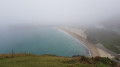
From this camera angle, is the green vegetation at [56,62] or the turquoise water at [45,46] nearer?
the green vegetation at [56,62]

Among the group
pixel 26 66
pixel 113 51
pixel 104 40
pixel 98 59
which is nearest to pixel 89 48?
pixel 113 51

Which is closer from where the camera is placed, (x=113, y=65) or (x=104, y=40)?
(x=113, y=65)

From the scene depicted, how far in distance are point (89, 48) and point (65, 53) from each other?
74.0 ft

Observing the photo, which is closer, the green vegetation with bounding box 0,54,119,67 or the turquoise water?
the green vegetation with bounding box 0,54,119,67

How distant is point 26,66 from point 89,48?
258 ft

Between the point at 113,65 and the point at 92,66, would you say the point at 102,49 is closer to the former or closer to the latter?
the point at 113,65

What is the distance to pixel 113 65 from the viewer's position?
29.6m

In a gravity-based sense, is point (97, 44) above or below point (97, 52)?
above

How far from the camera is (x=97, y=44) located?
330ft

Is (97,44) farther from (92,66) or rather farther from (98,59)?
(92,66)

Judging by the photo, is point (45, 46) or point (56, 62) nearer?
point (56, 62)

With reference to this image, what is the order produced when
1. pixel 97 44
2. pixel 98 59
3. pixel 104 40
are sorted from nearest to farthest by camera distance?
pixel 98 59
pixel 97 44
pixel 104 40

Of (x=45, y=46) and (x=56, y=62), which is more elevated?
(x=45, y=46)

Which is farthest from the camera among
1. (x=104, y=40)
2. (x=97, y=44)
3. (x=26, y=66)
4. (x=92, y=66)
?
(x=104, y=40)
